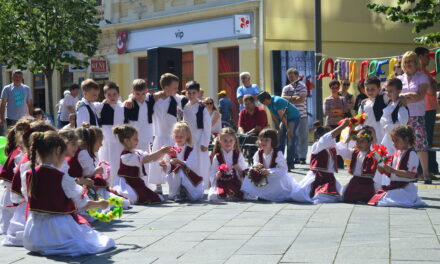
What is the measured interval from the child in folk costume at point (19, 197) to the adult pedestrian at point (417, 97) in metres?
6.29

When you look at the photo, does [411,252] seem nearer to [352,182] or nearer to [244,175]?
[352,182]

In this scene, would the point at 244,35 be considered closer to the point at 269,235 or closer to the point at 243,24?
the point at 243,24

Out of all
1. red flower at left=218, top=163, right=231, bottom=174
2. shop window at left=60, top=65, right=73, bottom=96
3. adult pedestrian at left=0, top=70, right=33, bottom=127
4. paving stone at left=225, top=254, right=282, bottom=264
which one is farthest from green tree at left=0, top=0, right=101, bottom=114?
paving stone at left=225, top=254, right=282, bottom=264

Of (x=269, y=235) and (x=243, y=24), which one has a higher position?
(x=243, y=24)

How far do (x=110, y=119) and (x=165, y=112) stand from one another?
85cm

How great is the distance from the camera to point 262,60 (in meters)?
26.9

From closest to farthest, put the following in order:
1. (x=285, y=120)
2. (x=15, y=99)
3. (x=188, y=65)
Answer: (x=285, y=120) < (x=15, y=99) < (x=188, y=65)

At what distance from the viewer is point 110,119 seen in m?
12.4

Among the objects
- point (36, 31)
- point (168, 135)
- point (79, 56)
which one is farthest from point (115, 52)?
point (168, 135)

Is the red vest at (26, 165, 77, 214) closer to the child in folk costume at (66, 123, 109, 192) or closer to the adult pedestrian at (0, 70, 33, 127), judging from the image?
the child in folk costume at (66, 123, 109, 192)

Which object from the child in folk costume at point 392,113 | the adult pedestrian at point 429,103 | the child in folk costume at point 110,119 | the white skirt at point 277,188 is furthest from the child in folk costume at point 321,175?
the child in folk costume at point 110,119

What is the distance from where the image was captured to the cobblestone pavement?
693 centimetres

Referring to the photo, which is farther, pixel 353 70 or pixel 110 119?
pixel 353 70

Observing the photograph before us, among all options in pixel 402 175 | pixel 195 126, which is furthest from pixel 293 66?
pixel 402 175
